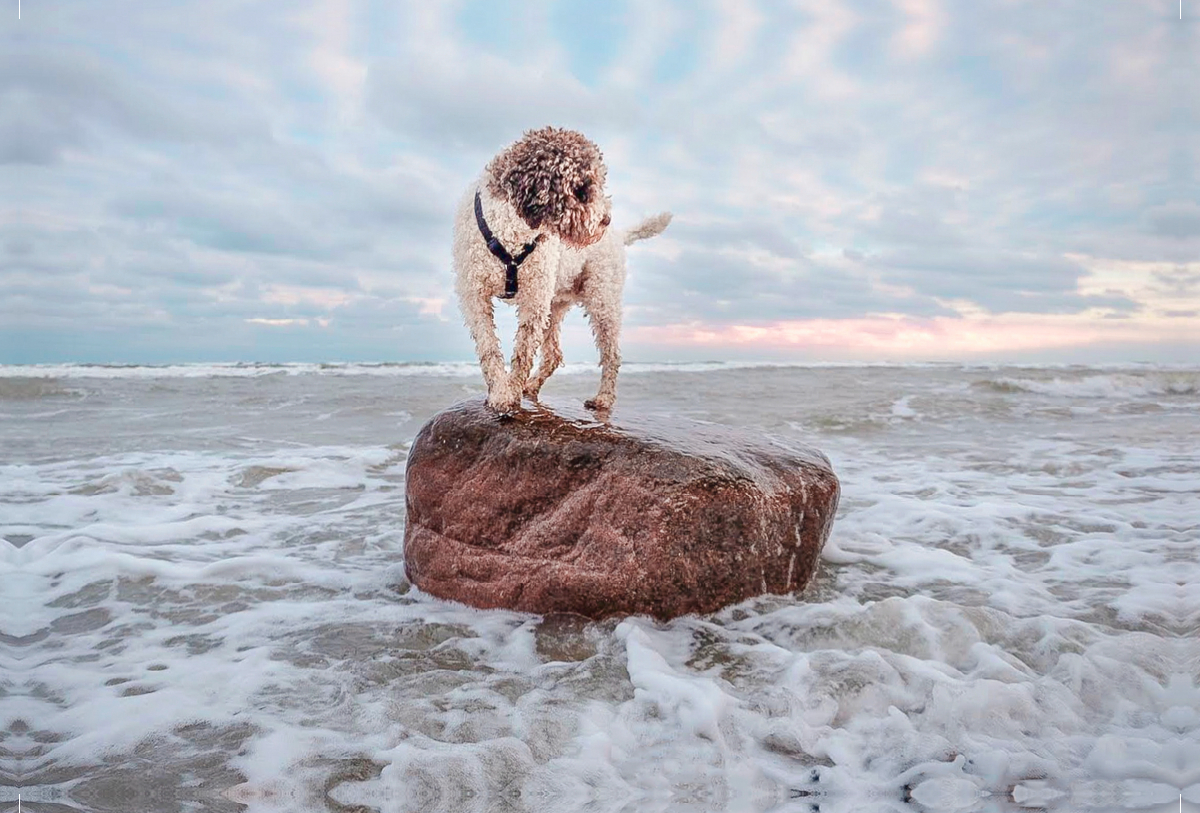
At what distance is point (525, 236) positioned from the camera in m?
4.44

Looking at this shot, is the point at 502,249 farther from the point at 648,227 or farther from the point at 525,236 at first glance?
the point at 648,227

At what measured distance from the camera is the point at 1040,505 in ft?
20.8

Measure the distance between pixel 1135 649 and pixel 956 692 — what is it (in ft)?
3.75

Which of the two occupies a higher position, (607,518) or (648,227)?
(648,227)

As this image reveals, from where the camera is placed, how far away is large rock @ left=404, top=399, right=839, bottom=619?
3949mm

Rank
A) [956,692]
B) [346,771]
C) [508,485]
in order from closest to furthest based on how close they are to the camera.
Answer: [346,771] → [956,692] → [508,485]

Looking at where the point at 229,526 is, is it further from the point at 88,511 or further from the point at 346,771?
the point at 346,771

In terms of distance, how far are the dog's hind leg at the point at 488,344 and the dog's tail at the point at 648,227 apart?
1.89 metres

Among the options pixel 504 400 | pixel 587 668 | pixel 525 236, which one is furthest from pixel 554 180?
pixel 587 668

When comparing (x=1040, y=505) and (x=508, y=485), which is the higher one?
(x=508, y=485)

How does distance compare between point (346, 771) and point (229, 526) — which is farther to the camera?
point (229, 526)

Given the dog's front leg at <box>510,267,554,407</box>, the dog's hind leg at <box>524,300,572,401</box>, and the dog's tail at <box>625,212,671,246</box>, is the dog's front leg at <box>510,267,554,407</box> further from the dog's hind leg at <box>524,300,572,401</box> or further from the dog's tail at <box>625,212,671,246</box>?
the dog's tail at <box>625,212,671,246</box>

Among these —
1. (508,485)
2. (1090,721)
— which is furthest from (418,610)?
(1090,721)

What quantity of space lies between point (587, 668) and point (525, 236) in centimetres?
254
